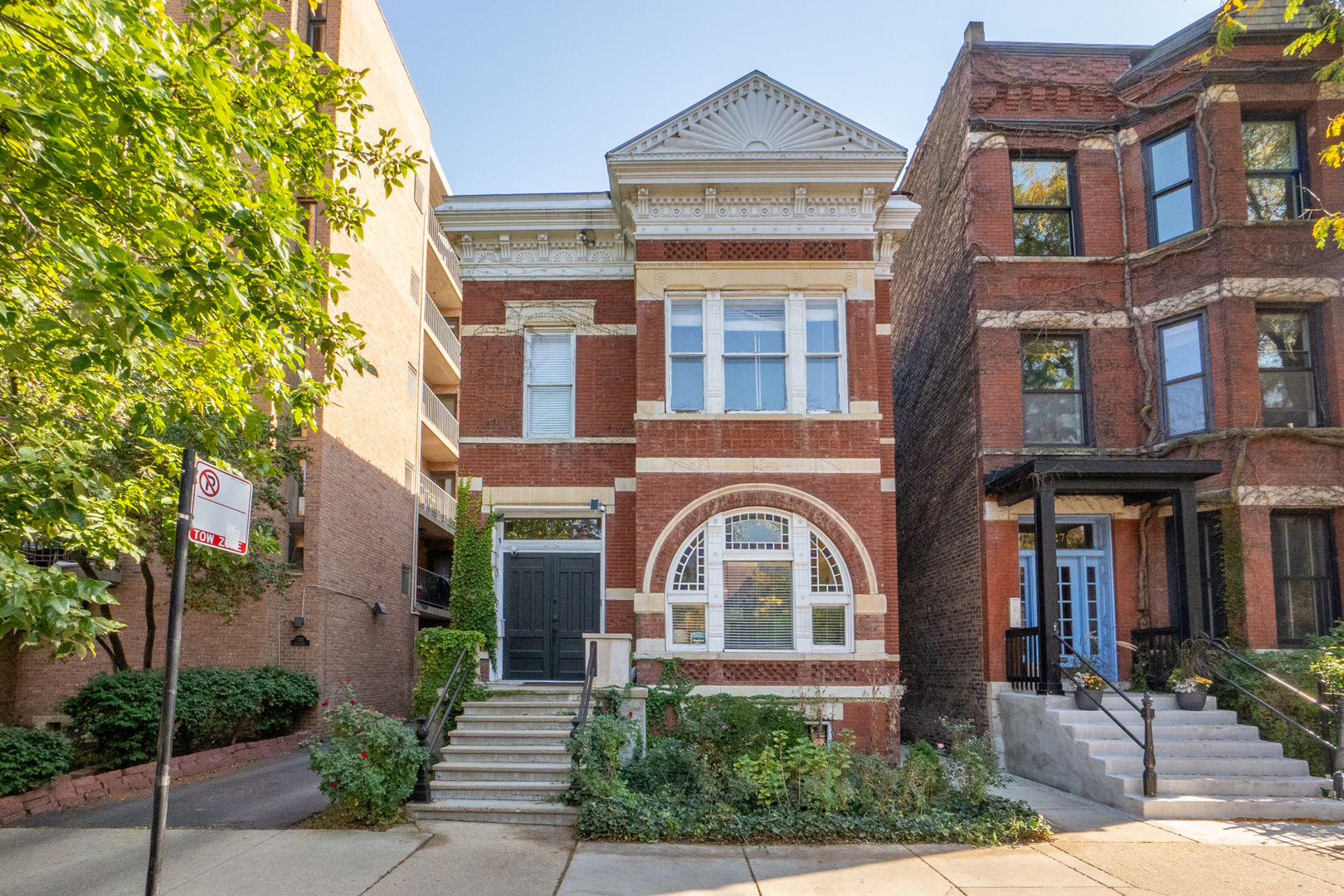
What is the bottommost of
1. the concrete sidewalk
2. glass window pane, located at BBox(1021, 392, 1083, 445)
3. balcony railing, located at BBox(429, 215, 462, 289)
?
the concrete sidewalk

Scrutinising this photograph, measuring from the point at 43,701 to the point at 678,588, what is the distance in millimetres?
12318

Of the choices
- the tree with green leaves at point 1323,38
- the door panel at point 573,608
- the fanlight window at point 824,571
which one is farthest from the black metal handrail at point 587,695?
the tree with green leaves at point 1323,38

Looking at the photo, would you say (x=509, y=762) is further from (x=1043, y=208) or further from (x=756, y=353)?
(x=1043, y=208)

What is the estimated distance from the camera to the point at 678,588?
539 inches

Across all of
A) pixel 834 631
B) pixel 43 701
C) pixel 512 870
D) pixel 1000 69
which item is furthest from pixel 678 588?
pixel 43 701

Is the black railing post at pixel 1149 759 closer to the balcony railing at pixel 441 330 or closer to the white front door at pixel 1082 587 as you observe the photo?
the white front door at pixel 1082 587

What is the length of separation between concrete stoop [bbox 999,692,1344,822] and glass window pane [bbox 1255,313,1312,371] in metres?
5.69

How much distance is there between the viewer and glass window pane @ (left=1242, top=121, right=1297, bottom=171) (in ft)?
48.6

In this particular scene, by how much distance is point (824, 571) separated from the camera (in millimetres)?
13773

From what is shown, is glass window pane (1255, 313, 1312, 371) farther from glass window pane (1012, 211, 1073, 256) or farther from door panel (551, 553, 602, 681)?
door panel (551, 553, 602, 681)

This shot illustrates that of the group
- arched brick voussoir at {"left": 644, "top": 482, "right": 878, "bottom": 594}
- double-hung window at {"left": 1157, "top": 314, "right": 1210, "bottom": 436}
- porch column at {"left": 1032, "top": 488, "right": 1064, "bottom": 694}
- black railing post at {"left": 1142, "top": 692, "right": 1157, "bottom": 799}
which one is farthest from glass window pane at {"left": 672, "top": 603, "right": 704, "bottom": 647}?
double-hung window at {"left": 1157, "top": 314, "right": 1210, "bottom": 436}

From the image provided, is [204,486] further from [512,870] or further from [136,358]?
[512,870]

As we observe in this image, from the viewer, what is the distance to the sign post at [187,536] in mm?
4906

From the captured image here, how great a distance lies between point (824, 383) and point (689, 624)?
4233 mm
